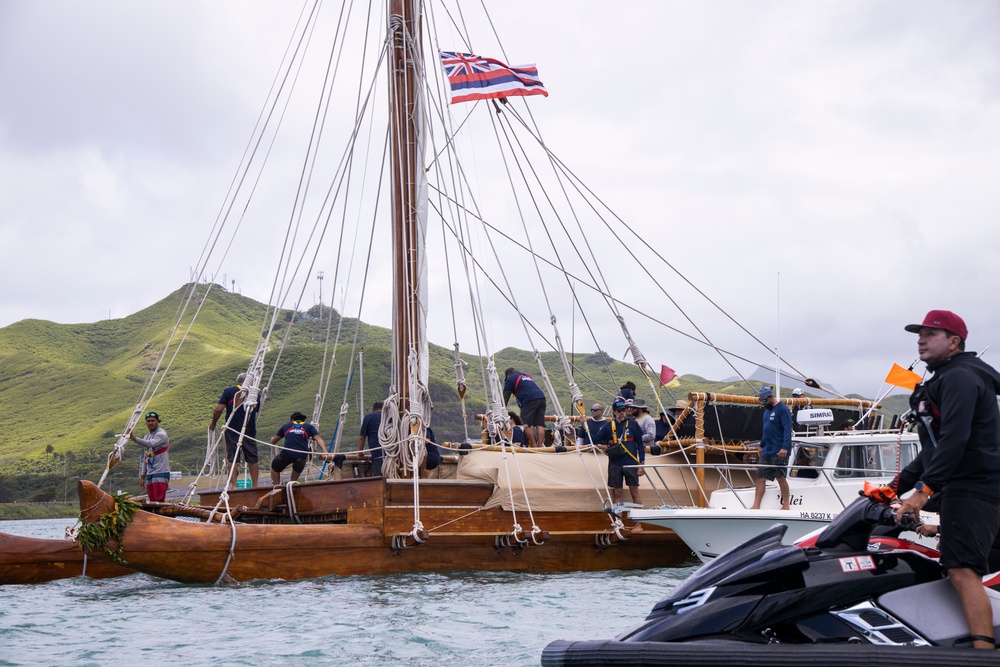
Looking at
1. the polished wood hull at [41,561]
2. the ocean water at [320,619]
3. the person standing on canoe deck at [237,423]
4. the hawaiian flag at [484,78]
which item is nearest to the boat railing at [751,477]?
the ocean water at [320,619]

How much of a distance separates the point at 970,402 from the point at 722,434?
1135cm

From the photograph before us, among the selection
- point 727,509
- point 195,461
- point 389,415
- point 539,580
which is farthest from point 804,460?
point 195,461

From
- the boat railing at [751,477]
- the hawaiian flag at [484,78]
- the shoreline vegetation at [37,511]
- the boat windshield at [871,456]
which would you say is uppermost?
the hawaiian flag at [484,78]

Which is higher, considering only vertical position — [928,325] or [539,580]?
[928,325]

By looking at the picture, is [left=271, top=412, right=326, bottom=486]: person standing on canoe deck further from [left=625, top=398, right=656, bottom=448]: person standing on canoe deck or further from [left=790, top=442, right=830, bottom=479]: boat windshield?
[left=790, top=442, right=830, bottom=479]: boat windshield

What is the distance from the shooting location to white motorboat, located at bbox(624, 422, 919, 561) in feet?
40.7

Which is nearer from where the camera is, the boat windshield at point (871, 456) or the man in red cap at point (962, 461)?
the man in red cap at point (962, 461)

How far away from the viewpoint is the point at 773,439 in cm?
1338

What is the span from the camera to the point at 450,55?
52.7 feet

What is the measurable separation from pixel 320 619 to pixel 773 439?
7.26 meters

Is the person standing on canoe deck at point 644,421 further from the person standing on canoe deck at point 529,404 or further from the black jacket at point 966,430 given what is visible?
the black jacket at point 966,430

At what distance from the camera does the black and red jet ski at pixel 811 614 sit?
402 centimetres

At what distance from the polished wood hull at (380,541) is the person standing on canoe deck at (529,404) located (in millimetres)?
3000

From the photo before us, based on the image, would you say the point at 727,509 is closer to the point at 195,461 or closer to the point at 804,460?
the point at 804,460
